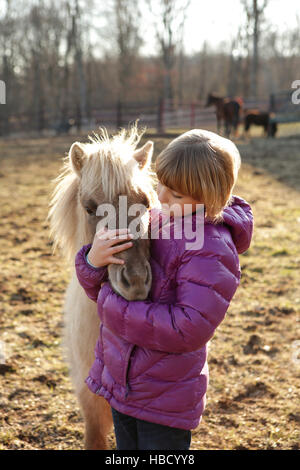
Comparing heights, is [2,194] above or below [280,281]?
above

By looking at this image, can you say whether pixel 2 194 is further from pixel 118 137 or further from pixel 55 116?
pixel 55 116

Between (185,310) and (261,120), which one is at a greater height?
(261,120)

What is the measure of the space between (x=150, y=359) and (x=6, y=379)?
179 centimetres

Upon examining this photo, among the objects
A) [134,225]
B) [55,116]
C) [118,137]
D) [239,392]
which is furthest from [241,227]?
[55,116]

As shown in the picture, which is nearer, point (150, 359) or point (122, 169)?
point (150, 359)

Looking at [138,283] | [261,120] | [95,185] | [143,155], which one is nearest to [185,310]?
[138,283]

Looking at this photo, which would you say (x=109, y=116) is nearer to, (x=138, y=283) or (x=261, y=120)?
(x=261, y=120)

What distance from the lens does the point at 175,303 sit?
135 centimetres

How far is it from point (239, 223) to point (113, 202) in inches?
18.7

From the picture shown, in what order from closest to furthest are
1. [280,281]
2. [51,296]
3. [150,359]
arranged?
[150,359]
[51,296]
[280,281]

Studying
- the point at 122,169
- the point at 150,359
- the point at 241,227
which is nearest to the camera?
the point at 150,359

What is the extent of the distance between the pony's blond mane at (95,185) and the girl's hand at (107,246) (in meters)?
0.20

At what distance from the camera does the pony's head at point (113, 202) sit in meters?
1.33

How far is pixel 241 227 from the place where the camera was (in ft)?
4.91
